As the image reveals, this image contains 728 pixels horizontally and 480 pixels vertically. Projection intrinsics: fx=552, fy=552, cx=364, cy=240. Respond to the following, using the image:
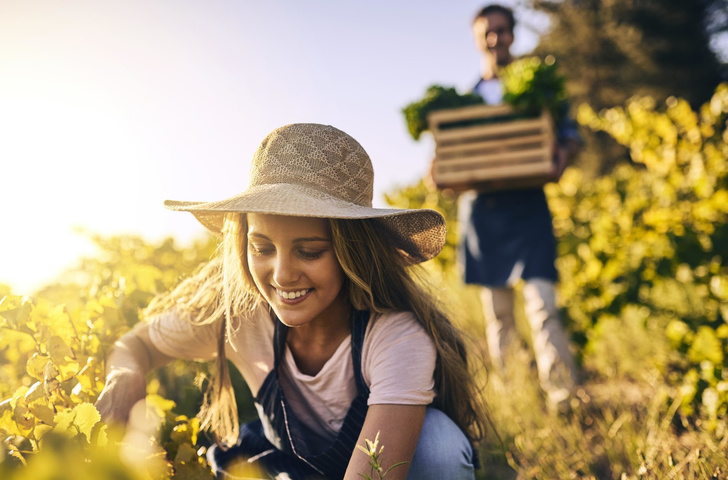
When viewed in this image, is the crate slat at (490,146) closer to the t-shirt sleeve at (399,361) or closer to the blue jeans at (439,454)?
the t-shirt sleeve at (399,361)

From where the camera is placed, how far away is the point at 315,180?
4.80ft

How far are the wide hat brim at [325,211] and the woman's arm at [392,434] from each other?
47cm

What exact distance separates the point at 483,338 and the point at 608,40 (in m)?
17.5

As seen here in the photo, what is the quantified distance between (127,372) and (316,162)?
74 cm

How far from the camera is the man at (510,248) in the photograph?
9.93 feet

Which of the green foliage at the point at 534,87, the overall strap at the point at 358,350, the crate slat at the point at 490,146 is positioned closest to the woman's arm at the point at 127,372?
the overall strap at the point at 358,350

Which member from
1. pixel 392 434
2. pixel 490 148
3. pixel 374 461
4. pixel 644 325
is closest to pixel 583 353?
pixel 644 325

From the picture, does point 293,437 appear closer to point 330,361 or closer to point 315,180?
point 330,361

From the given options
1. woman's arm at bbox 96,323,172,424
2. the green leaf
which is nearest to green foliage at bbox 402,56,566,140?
woman's arm at bbox 96,323,172,424

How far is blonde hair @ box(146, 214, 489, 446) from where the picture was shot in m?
1.54

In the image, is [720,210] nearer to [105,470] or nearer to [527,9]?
[105,470]

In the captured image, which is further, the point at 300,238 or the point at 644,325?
the point at 644,325

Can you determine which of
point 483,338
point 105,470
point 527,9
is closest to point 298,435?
point 105,470

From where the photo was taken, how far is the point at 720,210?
3.10 meters
